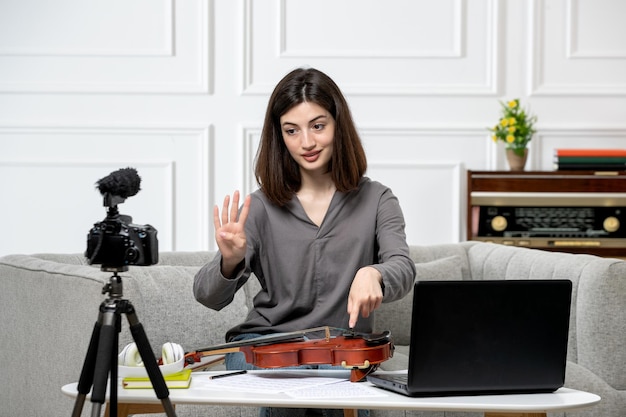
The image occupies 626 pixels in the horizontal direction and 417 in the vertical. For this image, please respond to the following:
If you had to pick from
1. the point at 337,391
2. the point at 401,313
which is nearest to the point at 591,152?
the point at 401,313

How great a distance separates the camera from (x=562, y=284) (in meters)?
1.60

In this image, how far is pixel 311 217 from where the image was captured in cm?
239

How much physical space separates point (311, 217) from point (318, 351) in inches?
28.3

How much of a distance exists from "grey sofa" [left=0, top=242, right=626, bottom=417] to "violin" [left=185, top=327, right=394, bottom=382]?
0.70m

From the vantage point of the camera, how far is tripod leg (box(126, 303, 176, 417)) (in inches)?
60.0

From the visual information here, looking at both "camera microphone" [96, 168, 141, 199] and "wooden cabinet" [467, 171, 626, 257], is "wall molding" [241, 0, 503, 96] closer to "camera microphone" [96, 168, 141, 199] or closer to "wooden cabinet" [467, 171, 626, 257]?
"wooden cabinet" [467, 171, 626, 257]

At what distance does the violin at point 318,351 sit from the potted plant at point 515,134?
267cm

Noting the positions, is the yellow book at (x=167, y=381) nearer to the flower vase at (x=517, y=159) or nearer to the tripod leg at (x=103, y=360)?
the tripod leg at (x=103, y=360)

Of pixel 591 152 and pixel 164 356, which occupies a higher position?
pixel 591 152

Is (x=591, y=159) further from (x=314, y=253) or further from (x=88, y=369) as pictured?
(x=88, y=369)

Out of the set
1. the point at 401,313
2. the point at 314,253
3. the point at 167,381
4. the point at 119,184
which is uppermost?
the point at 119,184

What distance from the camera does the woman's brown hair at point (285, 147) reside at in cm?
236

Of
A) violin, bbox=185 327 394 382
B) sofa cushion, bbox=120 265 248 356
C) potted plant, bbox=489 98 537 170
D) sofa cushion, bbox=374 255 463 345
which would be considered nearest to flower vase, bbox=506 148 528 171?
potted plant, bbox=489 98 537 170

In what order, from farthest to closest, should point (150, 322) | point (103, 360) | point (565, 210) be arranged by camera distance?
point (565, 210) → point (150, 322) → point (103, 360)
